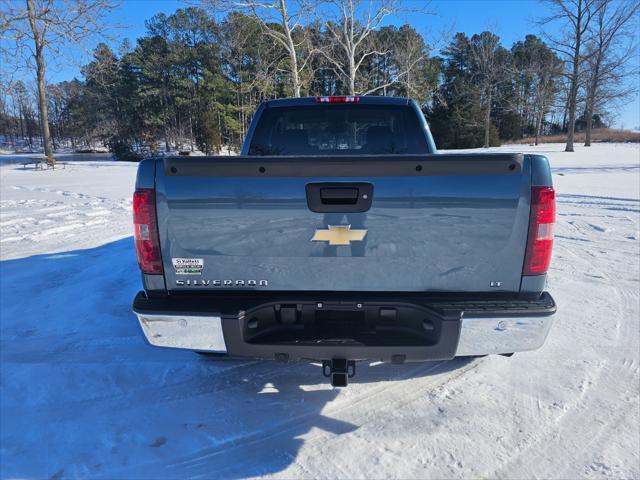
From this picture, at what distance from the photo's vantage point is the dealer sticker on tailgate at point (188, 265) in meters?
2.17

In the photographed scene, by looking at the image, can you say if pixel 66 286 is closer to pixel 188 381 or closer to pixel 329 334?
pixel 188 381

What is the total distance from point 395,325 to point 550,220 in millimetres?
975

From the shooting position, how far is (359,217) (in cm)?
208

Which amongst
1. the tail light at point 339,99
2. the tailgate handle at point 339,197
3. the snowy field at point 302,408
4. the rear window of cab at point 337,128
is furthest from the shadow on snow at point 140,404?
the tail light at point 339,99

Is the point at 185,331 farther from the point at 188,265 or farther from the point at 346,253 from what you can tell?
the point at 346,253

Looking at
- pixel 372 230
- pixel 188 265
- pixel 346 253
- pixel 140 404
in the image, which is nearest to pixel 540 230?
pixel 372 230

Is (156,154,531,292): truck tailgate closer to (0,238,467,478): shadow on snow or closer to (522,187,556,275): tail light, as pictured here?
(522,187,556,275): tail light

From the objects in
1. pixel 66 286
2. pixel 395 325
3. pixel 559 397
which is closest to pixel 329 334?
pixel 395 325

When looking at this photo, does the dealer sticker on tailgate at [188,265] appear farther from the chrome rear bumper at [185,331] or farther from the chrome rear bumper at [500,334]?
the chrome rear bumper at [500,334]

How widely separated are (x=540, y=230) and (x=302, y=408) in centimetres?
177

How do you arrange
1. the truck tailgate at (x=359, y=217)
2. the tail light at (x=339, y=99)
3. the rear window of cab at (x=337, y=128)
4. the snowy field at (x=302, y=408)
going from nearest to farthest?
the truck tailgate at (x=359, y=217), the snowy field at (x=302, y=408), the tail light at (x=339, y=99), the rear window of cab at (x=337, y=128)

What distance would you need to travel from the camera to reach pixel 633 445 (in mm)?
2238

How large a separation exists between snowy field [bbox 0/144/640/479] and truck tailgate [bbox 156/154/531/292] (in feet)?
3.01

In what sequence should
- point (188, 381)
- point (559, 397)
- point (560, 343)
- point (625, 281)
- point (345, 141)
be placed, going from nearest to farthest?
1. point (559, 397)
2. point (188, 381)
3. point (560, 343)
4. point (345, 141)
5. point (625, 281)
